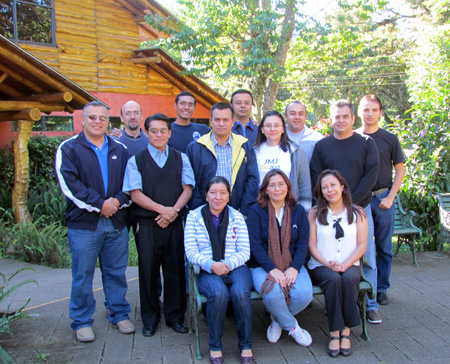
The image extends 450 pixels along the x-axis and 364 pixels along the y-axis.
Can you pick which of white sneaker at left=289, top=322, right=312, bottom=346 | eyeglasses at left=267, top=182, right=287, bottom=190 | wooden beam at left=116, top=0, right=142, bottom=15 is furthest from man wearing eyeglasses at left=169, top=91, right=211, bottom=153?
wooden beam at left=116, top=0, right=142, bottom=15

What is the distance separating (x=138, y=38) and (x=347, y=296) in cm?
1073

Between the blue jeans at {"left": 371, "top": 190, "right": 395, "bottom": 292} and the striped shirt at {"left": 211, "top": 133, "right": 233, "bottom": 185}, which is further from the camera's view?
the blue jeans at {"left": 371, "top": 190, "right": 395, "bottom": 292}

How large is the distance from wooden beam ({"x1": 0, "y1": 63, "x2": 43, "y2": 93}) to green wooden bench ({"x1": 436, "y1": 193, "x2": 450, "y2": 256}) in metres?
6.92

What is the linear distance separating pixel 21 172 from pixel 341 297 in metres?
6.34

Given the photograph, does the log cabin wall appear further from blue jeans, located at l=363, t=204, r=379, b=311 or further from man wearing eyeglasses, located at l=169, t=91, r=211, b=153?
blue jeans, located at l=363, t=204, r=379, b=311

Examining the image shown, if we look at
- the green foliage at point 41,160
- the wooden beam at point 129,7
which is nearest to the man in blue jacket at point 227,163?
the green foliage at point 41,160

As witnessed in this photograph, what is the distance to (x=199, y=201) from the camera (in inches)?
158

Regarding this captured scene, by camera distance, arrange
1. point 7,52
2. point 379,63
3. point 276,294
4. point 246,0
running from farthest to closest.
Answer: point 379,63 → point 246,0 → point 7,52 → point 276,294

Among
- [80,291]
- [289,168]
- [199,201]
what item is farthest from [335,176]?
[80,291]

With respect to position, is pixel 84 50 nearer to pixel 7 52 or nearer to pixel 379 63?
pixel 7 52

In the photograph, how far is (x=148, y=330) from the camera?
3.74 meters

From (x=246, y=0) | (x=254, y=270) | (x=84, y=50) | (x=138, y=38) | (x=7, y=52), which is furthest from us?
(x=138, y=38)

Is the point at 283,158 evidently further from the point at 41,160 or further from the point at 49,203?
the point at 41,160

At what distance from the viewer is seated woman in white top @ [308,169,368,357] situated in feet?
11.4
